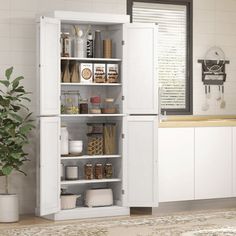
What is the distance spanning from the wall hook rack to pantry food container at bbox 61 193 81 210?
2451 mm

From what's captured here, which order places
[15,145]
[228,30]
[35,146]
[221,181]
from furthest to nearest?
[228,30] < [221,181] < [35,146] < [15,145]

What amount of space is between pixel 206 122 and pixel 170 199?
1.03 metres

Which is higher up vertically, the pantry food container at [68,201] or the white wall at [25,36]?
the white wall at [25,36]

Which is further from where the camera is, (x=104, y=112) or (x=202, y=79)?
(x=202, y=79)

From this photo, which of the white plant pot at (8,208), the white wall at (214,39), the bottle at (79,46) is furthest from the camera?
the white wall at (214,39)

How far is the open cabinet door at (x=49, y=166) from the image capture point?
7.77 metres

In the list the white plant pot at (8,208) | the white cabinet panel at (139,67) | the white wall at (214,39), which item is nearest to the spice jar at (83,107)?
the white cabinet panel at (139,67)

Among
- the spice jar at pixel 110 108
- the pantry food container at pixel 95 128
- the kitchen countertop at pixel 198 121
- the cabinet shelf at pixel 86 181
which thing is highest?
the spice jar at pixel 110 108

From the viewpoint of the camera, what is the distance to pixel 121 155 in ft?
27.4

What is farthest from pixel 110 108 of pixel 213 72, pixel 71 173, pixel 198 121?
pixel 213 72

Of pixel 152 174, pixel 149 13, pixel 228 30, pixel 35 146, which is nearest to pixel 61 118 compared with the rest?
pixel 35 146

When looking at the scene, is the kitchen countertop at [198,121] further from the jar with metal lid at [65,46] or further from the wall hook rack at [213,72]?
the jar with metal lid at [65,46]

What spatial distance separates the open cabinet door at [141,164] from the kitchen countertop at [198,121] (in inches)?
8.8

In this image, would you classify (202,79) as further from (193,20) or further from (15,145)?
(15,145)
